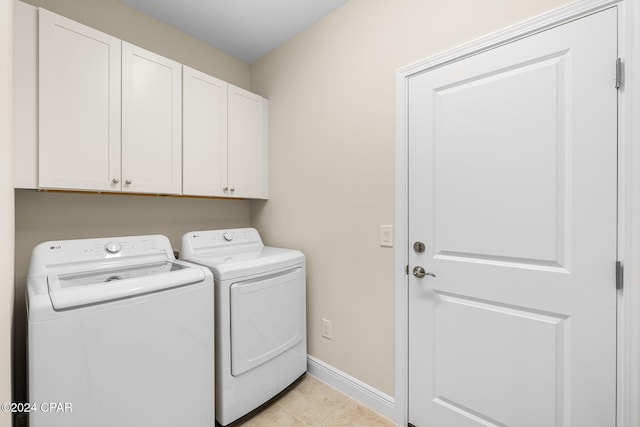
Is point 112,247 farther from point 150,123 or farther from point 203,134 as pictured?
point 203,134

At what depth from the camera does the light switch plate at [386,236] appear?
5.36 feet

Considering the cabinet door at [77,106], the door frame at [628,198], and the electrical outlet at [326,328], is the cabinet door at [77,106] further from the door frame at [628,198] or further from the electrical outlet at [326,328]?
the door frame at [628,198]

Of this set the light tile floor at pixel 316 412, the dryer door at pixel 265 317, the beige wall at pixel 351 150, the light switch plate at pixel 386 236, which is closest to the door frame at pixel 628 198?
the beige wall at pixel 351 150

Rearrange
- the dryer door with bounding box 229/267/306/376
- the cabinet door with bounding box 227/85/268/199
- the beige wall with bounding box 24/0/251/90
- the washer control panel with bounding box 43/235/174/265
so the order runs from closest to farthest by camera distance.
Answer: the washer control panel with bounding box 43/235/174/265 < the dryer door with bounding box 229/267/306/376 < the beige wall with bounding box 24/0/251/90 < the cabinet door with bounding box 227/85/268/199

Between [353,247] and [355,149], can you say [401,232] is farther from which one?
[355,149]

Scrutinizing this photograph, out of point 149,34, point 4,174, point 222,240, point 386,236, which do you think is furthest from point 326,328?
point 149,34

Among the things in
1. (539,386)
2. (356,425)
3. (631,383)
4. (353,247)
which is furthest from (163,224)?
(631,383)

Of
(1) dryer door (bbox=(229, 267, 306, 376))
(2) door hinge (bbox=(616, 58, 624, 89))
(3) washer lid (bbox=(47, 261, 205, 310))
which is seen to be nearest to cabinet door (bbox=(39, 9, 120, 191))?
(3) washer lid (bbox=(47, 261, 205, 310))

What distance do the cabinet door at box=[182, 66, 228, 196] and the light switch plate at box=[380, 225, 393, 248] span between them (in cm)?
118

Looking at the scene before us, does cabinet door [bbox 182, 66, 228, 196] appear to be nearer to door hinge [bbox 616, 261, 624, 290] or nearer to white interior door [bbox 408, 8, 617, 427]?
white interior door [bbox 408, 8, 617, 427]

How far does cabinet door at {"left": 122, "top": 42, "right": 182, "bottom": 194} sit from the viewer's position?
1.61 m

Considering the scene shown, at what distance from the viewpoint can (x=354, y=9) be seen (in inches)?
70.7

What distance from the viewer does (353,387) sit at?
181cm

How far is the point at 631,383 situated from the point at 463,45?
1517 millimetres
